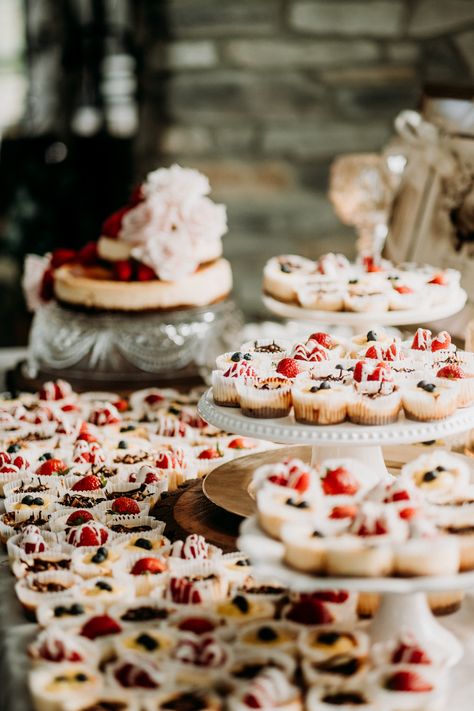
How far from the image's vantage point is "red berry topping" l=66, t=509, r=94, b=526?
7.20ft

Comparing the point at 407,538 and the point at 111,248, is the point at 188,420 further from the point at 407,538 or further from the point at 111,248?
the point at 407,538

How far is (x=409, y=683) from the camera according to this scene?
1.52 m

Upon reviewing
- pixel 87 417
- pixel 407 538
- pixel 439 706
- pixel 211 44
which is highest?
pixel 211 44

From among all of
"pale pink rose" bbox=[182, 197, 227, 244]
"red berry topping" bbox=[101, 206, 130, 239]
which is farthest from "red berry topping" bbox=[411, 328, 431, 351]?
"red berry topping" bbox=[101, 206, 130, 239]

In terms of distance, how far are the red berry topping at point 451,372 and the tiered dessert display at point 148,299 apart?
50.4 inches

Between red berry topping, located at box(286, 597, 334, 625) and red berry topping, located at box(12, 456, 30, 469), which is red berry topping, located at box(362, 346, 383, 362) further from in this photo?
red berry topping, located at box(12, 456, 30, 469)

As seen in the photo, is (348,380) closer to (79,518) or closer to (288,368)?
(288,368)

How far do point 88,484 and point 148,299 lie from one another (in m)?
0.94

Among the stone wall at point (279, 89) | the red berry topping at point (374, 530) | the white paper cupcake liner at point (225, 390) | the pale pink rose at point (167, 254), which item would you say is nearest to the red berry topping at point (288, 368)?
the white paper cupcake liner at point (225, 390)

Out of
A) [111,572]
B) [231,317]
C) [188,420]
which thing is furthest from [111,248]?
[111,572]

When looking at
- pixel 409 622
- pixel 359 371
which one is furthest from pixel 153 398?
pixel 409 622

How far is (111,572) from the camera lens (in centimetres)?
197

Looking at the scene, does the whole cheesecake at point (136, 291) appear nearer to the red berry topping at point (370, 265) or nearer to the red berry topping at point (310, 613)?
the red berry topping at point (370, 265)

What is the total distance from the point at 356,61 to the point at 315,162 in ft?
1.75
